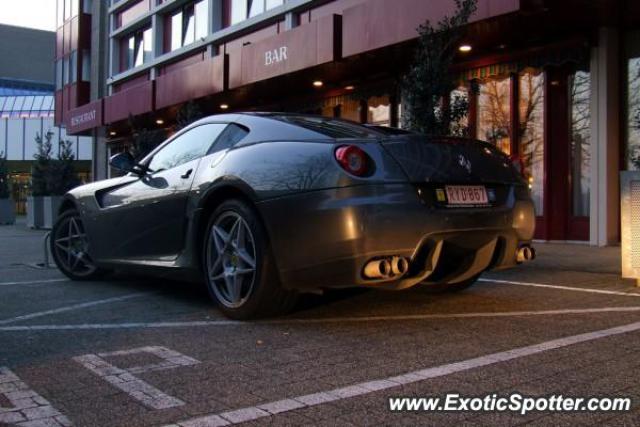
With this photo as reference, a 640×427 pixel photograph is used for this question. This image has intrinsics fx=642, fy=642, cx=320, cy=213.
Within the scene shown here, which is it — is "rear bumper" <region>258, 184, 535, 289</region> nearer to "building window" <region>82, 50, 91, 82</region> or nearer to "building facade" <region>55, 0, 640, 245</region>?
"building facade" <region>55, 0, 640, 245</region>

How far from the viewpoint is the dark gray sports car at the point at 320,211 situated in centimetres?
379

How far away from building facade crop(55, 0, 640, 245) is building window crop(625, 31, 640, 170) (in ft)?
0.06

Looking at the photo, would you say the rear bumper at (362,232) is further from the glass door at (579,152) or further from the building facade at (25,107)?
the building facade at (25,107)

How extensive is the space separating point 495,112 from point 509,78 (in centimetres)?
71

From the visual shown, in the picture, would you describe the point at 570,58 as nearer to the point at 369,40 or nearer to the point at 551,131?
the point at 551,131

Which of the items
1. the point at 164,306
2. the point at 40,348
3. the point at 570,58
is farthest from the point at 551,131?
the point at 40,348

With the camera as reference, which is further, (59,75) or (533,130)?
(59,75)

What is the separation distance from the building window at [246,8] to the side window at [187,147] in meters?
12.7

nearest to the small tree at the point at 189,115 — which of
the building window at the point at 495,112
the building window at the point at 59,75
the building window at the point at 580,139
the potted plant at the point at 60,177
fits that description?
the building window at the point at 495,112

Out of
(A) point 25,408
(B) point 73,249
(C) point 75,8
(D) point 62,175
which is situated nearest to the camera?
(A) point 25,408

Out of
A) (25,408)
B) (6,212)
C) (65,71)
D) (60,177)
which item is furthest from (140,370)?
(65,71)

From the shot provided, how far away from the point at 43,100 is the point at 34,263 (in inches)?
2210

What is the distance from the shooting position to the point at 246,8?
19047mm

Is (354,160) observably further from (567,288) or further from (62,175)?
(62,175)
